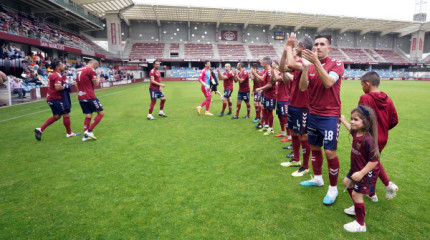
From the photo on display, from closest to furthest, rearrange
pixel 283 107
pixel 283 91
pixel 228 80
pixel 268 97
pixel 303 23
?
1. pixel 283 91
2. pixel 283 107
3. pixel 268 97
4. pixel 228 80
5. pixel 303 23

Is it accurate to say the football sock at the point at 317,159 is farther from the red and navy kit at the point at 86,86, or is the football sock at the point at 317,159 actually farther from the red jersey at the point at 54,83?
the red jersey at the point at 54,83

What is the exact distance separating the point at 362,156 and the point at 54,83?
751 centimetres

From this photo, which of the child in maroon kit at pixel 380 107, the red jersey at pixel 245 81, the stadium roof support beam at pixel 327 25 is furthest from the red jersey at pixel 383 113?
the stadium roof support beam at pixel 327 25

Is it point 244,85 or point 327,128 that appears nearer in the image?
point 327,128

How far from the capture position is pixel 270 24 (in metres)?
55.1

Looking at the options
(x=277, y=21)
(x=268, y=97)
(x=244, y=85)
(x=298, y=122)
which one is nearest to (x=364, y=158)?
(x=298, y=122)

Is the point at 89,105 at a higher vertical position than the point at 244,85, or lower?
lower

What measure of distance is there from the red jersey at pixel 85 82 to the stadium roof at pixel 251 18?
39424 mm

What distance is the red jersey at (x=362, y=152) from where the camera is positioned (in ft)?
8.68

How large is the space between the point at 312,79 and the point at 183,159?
313 cm

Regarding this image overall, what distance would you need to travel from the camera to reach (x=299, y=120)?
446 centimetres

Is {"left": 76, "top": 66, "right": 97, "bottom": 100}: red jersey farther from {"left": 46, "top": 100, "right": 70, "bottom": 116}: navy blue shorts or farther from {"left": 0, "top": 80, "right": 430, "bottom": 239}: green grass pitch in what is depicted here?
{"left": 0, "top": 80, "right": 430, "bottom": 239}: green grass pitch

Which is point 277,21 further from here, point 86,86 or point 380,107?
point 380,107

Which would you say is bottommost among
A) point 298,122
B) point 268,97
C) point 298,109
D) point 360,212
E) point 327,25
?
point 360,212
